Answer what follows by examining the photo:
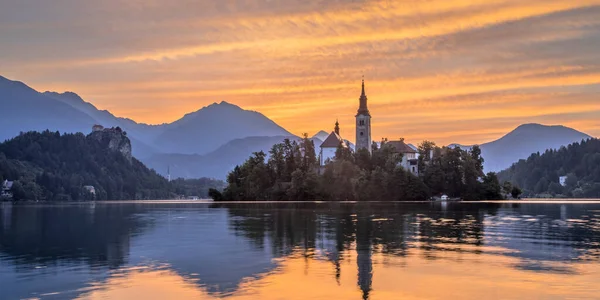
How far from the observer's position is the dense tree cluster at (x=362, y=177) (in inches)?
6580

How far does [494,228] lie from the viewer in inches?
2194

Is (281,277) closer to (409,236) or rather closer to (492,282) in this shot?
(492,282)

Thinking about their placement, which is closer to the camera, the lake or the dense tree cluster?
the lake

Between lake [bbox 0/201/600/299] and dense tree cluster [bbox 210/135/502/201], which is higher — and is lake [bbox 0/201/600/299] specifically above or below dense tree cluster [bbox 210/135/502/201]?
below

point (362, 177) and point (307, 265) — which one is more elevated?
point (362, 177)

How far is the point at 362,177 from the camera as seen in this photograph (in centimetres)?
16912

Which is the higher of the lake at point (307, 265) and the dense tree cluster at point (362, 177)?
the dense tree cluster at point (362, 177)

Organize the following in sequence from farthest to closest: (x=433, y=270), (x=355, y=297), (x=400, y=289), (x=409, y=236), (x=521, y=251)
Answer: (x=409, y=236) < (x=521, y=251) < (x=433, y=270) < (x=400, y=289) < (x=355, y=297)

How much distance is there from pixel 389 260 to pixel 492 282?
296 inches

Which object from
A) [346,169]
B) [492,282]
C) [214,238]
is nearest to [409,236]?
[214,238]

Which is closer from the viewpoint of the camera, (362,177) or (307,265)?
(307,265)

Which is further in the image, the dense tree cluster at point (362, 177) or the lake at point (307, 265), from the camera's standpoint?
the dense tree cluster at point (362, 177)

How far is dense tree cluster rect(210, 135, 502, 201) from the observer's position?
548ft

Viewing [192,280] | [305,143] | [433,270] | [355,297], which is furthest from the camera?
[305,143]
